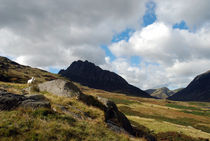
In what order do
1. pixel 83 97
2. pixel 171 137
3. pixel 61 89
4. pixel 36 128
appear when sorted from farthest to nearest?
pixel 171 137, pixel 61 89, pixel 83 97, pixel 36 128

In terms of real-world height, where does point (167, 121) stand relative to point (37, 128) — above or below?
below

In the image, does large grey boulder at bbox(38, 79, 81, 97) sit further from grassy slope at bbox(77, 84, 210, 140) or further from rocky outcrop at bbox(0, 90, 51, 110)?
rocky outcrop at bbox(0, 90, 51, 110)

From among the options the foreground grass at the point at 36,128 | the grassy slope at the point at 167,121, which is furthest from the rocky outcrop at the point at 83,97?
the foreground grass at the point at 36,128

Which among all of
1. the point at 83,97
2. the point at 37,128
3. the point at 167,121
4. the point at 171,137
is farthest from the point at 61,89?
the point at 167,121

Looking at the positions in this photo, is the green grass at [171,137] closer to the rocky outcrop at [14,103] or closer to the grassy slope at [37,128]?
the grassy slope at [37,128]

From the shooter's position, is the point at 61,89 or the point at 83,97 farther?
the point at 61,89

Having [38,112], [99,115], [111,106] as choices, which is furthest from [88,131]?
[111,106]

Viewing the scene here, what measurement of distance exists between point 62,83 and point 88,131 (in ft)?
37.7

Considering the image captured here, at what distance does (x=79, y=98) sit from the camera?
19.0 metres

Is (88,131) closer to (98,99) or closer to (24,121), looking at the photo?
(24,121)

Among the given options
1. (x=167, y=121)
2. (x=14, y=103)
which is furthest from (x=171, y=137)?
(x=167, y=121)

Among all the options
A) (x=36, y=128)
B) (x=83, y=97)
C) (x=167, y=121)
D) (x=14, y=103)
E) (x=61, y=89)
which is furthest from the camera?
(x=167, y=121)

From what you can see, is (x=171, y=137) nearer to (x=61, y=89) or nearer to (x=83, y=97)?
(x=83, y=97)

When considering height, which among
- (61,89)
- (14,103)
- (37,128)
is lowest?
(37,128)
